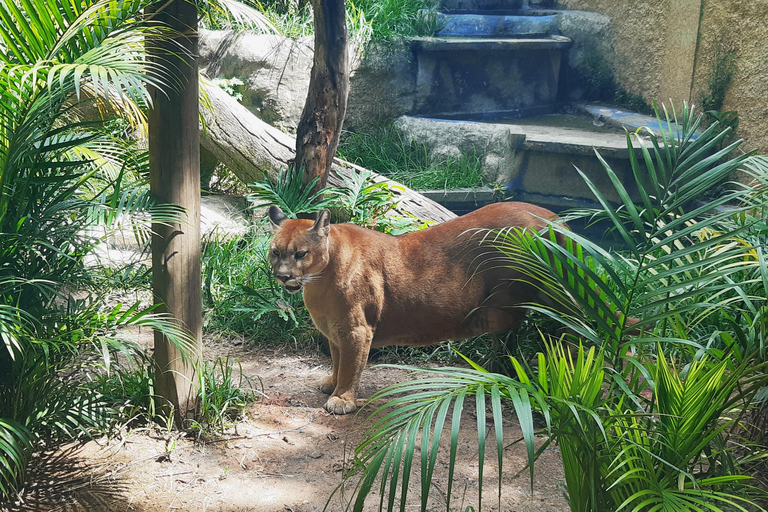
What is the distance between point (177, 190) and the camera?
3.65 metres

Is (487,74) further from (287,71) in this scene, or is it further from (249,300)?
(249,300)

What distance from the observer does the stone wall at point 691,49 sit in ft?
22.6

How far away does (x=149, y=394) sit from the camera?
3.86m

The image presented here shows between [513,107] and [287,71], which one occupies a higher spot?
[287,71]

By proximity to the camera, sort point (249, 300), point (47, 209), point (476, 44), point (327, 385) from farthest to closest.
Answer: point (476, 44) → point (249, 300) → point (327, 385) → point (47, 209)

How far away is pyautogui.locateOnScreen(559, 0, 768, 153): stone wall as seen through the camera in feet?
22.6

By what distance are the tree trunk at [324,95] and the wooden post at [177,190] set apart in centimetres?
169

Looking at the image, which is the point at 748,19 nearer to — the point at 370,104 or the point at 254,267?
the point at 370,104

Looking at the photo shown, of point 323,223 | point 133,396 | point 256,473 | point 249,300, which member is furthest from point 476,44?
point 256,473

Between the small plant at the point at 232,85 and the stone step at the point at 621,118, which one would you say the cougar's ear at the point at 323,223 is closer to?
the small plant at the point at 232,85

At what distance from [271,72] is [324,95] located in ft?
12.9

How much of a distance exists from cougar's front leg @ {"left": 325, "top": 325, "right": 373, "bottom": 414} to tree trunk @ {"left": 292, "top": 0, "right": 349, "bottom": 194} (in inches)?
61.7

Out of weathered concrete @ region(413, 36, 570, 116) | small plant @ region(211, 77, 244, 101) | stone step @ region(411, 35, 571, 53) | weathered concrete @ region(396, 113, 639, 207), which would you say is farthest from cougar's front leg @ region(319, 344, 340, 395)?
stone step @ region(411, 35, 571, 53)

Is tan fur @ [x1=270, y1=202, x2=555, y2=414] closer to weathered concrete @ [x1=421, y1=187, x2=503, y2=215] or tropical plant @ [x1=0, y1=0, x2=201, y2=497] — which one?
tropical plant @ [x1=0, y1=0, x2=201, y2=497]
